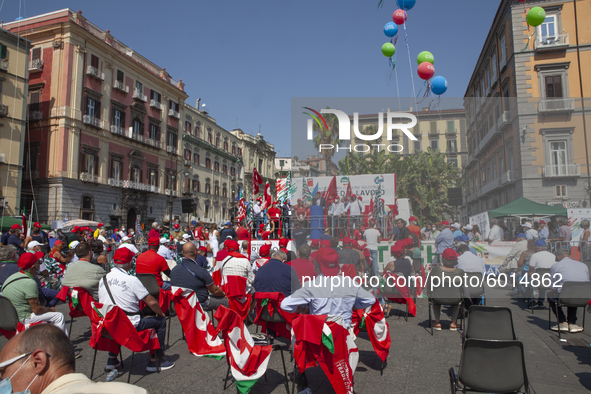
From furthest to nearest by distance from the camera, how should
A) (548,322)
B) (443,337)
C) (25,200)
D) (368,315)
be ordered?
(25,200)
(548,322)
(443,337)
(368,315)

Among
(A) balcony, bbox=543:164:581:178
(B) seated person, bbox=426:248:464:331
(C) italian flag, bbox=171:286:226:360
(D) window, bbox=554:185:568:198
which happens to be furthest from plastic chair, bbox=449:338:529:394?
(A) balcony, bbox=543:164:581:178

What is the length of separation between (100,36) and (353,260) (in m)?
31.9

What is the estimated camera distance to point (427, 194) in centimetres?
724

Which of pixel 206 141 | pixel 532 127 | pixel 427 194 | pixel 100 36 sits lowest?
pixel 427 194

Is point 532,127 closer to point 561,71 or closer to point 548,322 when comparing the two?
point 561,71

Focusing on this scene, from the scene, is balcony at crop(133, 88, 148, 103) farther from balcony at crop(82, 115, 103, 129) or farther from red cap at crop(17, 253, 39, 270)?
red cap at crop(17, 253, 39, 270)

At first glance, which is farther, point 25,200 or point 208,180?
point 208,180

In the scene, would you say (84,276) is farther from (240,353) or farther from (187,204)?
(187,204)

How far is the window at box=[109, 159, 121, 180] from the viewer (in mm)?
31281

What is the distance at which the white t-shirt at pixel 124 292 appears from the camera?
4.57 metres

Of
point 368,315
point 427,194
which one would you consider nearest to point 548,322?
point 427,194

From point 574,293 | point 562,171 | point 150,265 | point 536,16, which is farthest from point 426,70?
point 150,265

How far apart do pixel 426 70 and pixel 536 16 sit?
2.39 metres

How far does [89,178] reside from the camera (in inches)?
1104
